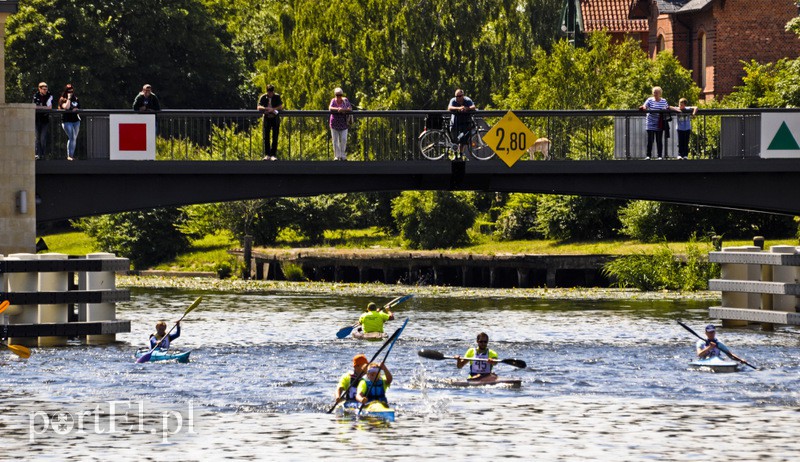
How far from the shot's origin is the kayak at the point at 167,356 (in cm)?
4231

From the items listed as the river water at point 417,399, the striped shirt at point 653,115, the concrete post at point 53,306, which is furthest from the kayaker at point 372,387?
the striped shirt at point 653,115

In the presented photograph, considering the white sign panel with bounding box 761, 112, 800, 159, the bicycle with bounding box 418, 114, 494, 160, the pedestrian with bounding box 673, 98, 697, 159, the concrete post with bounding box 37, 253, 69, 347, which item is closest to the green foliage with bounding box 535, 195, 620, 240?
the pedestrian with bounding box 673, 98, 697, 159

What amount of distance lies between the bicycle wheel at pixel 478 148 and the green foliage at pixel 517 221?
111 feet

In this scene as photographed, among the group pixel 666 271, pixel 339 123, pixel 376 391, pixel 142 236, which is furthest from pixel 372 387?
pixel 142 236

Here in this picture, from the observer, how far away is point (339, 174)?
151 feet

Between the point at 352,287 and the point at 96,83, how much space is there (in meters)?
33.2

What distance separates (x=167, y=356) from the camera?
42438 millimetres

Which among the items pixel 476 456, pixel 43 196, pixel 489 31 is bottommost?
pixel 476 456

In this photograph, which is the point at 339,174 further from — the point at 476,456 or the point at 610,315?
the point at 476,456

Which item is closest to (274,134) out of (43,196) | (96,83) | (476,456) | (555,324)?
(43,196)

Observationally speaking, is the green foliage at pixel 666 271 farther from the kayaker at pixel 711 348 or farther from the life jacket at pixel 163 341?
the life jacket at pixel 163 341

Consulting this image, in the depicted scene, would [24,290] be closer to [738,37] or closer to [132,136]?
[132,136]

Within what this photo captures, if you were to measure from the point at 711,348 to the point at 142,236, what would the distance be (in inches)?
1985

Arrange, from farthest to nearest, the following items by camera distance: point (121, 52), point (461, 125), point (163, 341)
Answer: point (121, 52)
point (461, 125)
point (163, 341)
